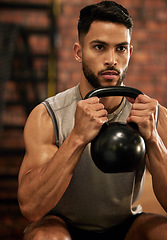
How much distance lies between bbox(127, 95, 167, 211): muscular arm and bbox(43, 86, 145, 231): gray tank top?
6.4 inches

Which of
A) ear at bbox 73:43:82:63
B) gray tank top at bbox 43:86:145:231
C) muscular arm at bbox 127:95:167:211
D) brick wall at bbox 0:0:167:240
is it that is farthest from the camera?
brick wall at bbox 0:0:167:240

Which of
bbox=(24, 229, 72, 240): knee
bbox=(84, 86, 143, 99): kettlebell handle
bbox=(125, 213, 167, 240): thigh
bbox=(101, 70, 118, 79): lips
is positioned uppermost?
bbox=(101, 70, 118, 79): lips

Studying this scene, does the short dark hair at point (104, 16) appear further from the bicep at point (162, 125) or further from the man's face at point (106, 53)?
the bicep at point (162, 125)

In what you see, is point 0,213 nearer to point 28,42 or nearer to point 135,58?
point 28,42

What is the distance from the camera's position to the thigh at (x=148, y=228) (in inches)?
43.8

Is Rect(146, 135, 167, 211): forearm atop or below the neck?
below

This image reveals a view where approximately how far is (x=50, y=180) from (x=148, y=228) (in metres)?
0.45

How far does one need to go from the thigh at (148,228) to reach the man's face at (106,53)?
567 millimetres

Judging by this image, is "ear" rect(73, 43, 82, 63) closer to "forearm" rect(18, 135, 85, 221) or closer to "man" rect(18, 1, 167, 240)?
"man" rect(18, 1, 167, 240)

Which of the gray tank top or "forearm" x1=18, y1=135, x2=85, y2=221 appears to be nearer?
"forearm" x1=18, y1=135, x2=85, y2=221

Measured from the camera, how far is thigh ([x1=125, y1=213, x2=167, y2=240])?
111cm

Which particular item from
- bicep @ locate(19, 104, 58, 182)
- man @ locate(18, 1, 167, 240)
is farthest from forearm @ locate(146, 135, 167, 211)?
bicep @ locate(19, 104, 58, 182)

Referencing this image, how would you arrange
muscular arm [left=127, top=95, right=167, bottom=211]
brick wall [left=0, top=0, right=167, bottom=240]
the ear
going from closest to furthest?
muscular arm [left=127, top=95, right=167, bottom=211] → the ear → brick wall [left=0, top=0, right=167, bottom=240]

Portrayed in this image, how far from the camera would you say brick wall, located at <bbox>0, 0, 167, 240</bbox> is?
280cm
